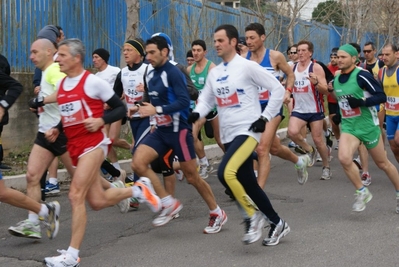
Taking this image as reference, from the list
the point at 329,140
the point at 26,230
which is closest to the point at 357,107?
the point at 26,230

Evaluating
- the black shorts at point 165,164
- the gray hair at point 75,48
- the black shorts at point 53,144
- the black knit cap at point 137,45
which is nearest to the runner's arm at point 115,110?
the gray hair at point 75,48

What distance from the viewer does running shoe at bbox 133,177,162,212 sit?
710 centimetres

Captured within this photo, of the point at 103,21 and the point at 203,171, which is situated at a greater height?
the point at 103,21

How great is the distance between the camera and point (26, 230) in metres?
7.08

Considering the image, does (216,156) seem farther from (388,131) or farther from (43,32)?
(43,32)

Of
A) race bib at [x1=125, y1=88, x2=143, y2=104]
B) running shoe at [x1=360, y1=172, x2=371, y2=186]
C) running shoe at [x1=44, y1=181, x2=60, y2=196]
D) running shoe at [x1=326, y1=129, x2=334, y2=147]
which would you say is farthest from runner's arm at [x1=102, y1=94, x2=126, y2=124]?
running shoe at [x1=326, y1=129, x2=334, y2=147]

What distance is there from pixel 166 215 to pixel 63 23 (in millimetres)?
6818

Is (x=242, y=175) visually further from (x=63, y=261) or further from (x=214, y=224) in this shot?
(x=63, y=261)

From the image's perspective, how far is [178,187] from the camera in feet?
34.2

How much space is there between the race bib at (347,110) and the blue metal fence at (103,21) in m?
6.05

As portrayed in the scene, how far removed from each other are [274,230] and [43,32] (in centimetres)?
372

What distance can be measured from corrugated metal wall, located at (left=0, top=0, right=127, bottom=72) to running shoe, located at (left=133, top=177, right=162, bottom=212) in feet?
19.2

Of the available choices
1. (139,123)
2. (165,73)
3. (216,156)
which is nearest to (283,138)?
(216,156)

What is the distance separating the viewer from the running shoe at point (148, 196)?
280 inches
